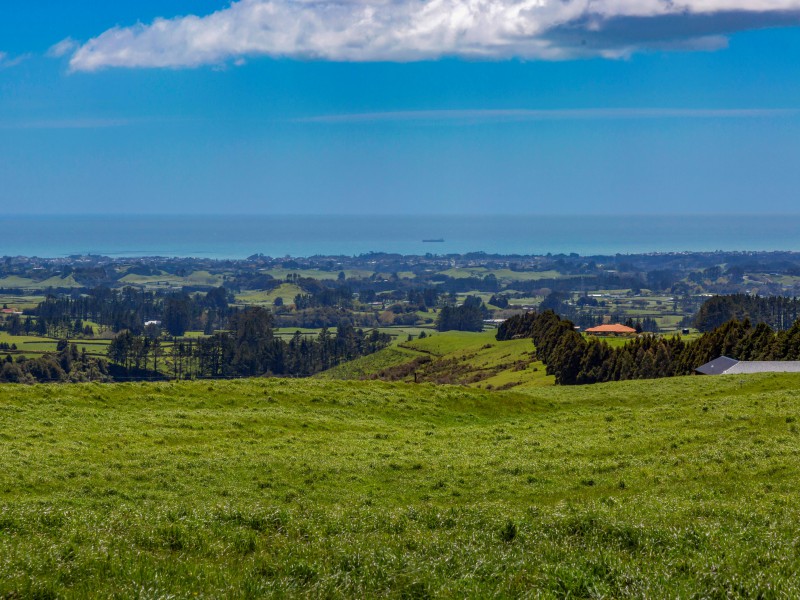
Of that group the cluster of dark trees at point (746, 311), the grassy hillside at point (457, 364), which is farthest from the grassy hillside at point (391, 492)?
the cluster of dark trees at point (746, 311)

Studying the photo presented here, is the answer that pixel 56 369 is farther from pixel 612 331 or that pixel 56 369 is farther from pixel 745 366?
pixel 745 366

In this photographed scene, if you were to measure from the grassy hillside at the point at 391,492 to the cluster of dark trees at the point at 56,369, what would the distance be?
320ft

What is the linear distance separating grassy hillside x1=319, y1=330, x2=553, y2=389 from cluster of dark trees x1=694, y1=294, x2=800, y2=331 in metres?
39.4

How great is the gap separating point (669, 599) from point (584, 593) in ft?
3.11

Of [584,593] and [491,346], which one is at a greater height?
[584,593]

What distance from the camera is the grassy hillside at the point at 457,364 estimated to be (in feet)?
329

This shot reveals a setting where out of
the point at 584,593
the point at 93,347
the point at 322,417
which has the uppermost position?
the point at 584,593

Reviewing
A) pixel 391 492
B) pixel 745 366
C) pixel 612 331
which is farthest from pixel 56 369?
pixel 391 492

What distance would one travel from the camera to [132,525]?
1317 cm

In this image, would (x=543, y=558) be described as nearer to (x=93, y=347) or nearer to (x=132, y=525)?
(x=132, y=525)

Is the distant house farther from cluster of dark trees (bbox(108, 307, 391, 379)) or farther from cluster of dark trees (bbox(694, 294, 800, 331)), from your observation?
cluster of dark trees (bbox(108, 307, 391, 379))

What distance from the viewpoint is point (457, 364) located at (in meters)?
128

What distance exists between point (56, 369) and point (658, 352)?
91110 millimetres

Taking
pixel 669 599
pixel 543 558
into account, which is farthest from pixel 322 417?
pixel 669 599
